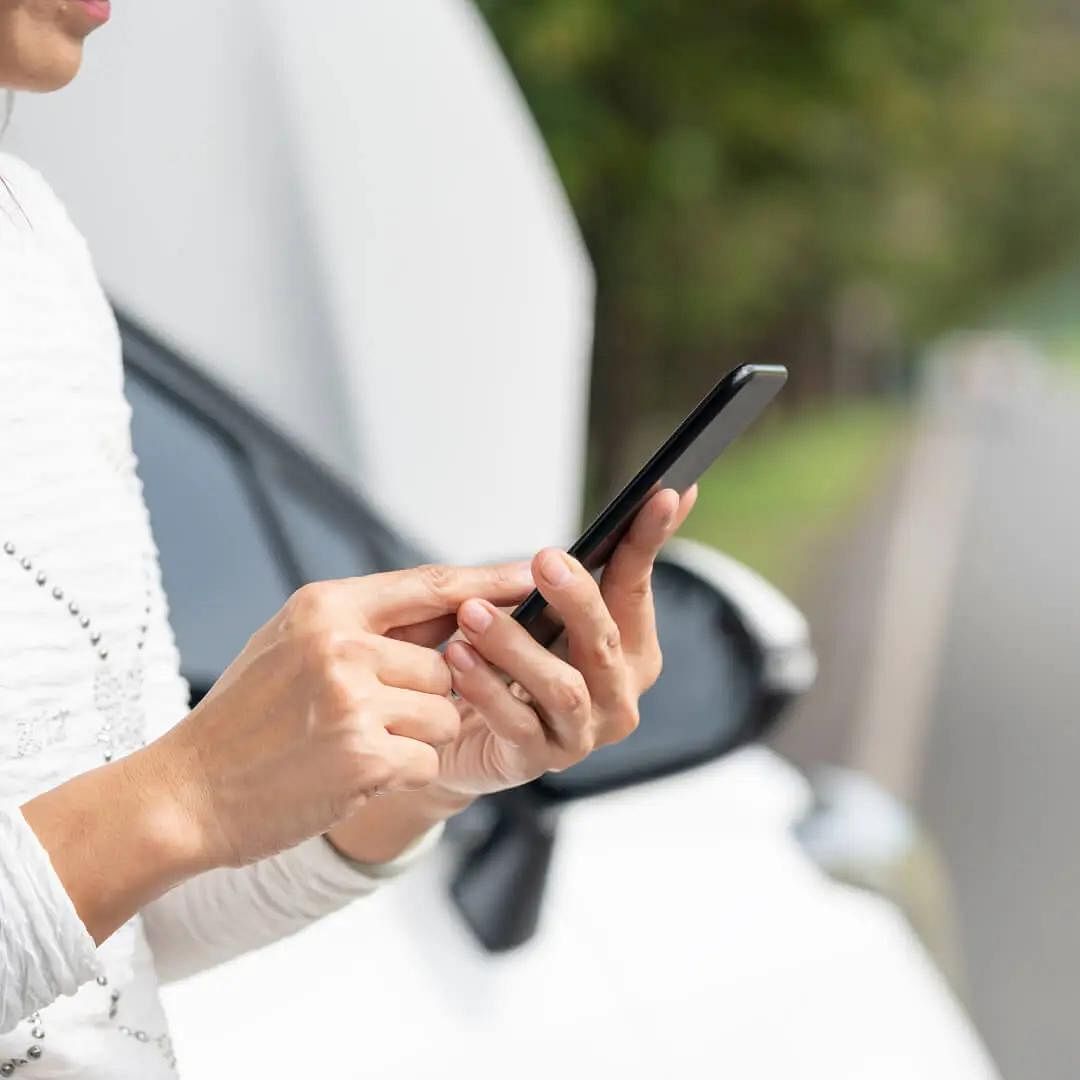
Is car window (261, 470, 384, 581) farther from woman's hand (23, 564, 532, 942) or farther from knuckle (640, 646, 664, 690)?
woman's hand (23, 564, 532, 942)

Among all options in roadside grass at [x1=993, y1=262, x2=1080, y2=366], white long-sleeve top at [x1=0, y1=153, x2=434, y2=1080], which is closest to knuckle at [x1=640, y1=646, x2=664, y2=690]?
white long-sleeve top at [x1=0, y1=153, x2=434, y2=1080]

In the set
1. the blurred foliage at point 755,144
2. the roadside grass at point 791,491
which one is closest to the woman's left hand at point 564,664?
the blurred foliage at point 755,144

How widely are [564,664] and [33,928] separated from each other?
0.32 metres

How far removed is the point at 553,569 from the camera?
807 mm

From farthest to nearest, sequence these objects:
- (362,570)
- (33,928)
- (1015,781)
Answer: (1015,781), (362,570), (33,928)

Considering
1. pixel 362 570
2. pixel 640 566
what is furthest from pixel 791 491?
pixel 640 566

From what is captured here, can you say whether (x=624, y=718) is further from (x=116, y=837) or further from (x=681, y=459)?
(x=116, y=837)

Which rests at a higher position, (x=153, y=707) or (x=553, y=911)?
(x=153, y=707)

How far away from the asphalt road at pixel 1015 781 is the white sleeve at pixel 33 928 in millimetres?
3472

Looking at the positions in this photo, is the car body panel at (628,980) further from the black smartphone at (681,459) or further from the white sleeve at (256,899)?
the black smartphone at (681,459)

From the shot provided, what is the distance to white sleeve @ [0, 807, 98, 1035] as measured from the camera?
71cm

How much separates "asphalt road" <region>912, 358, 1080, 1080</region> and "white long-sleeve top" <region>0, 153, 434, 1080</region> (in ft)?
10.8

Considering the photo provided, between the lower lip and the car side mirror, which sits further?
the car side mirror

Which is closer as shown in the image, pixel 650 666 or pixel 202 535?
pixel 650 666
